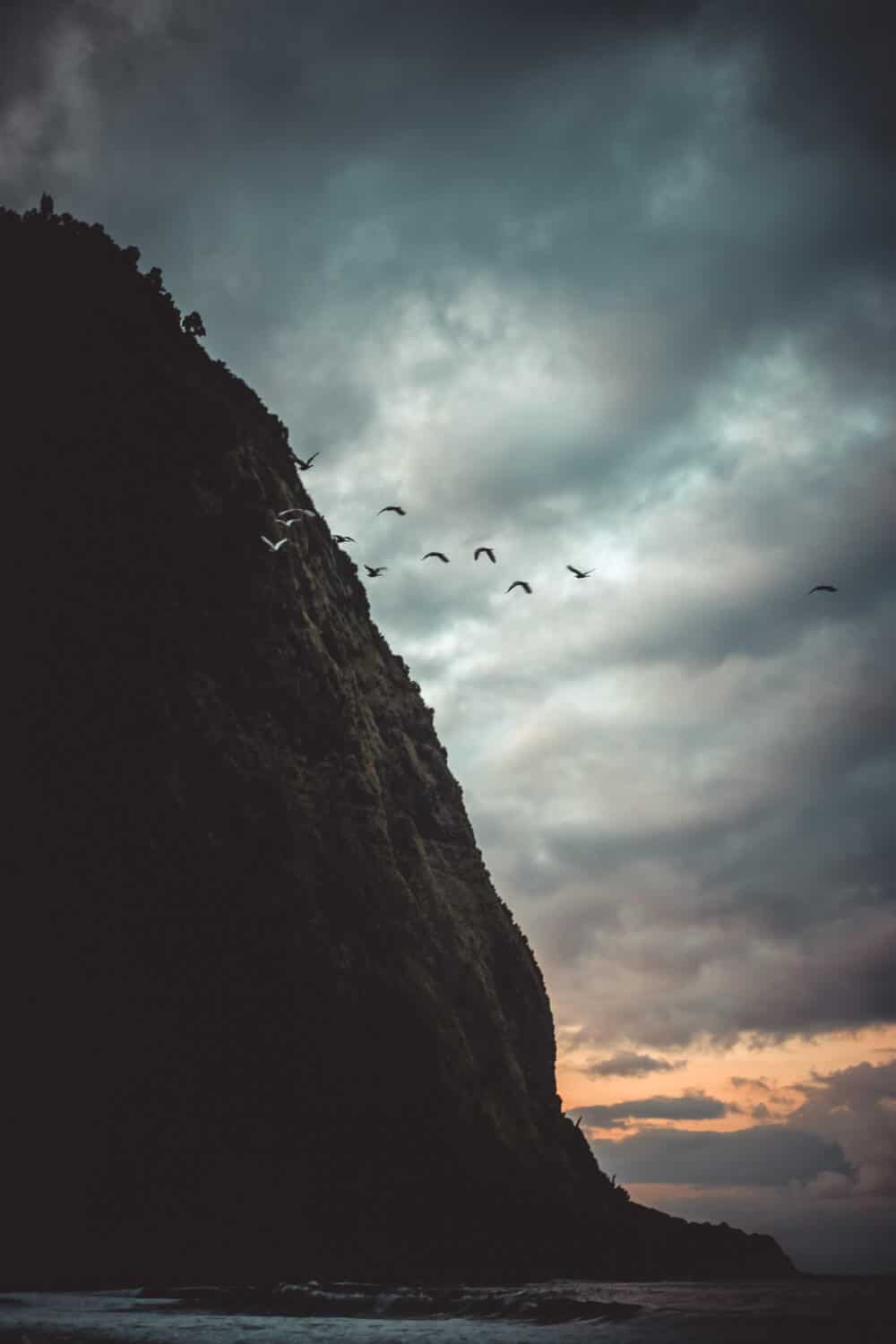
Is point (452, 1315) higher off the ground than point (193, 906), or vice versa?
point (193, 906)

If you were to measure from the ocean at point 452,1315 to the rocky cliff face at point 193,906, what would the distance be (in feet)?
12.9

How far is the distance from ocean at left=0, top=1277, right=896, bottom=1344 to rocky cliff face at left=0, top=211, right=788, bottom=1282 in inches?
155

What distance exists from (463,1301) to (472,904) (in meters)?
27.1

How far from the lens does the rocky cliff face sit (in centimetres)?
2667

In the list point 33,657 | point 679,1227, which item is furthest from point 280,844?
point 679,1227

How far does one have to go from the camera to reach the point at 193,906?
2872 cm

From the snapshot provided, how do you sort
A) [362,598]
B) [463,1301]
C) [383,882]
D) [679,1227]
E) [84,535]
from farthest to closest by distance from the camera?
1. [679,1227]
2. [362,598]
3. [383,882]
4. [84,535]
5. [463,1301]

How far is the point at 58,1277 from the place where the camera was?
25234 mm

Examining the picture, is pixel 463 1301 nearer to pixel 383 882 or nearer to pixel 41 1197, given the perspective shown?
pixel 41 1197

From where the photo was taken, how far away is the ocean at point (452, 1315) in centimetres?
1364

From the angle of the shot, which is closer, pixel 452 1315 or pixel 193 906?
pixel 452 1315

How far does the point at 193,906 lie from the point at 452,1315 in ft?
46.8

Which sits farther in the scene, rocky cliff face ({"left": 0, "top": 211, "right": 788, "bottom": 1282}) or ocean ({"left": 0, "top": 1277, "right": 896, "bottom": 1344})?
rocky cliff face ({"left": 0, "top": 211, "right": 788, "bottom": 1282})

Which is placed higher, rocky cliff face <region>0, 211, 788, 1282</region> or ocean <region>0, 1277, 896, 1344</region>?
rocky cliff face <region>0, 211, 788, 1282</region>
